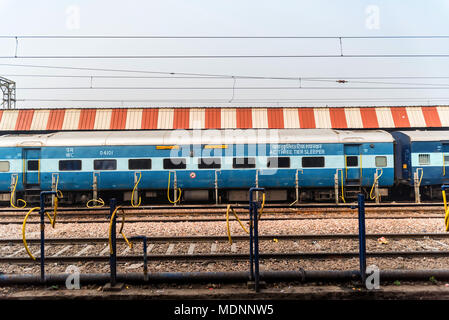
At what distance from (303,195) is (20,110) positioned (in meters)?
19.4

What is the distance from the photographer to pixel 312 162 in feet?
45.5

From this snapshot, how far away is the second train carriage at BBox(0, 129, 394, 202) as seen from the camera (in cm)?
1385

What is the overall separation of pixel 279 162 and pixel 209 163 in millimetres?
3221

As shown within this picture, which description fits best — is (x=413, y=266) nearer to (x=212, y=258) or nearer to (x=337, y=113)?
(x=212, y=258)

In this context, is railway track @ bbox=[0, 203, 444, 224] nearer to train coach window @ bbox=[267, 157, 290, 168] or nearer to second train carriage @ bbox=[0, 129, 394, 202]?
second train carriage @ bbox=[0, 129, 394, 202]

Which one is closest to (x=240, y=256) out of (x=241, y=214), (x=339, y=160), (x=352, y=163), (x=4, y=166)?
(x=241, y=214)

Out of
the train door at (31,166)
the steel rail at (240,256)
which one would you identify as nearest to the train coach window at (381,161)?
the steel rail at (240,256)

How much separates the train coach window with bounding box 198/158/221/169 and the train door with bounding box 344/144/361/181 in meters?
5.91


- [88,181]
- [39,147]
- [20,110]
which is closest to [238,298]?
[88,181]

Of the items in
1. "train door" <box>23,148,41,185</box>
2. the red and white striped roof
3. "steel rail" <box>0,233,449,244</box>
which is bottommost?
"steel rail" <box>0,233,449,244</box>

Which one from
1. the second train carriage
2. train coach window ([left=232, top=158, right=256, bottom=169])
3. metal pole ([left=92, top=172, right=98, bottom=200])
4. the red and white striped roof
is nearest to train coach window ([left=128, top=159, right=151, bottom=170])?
the second train carriage

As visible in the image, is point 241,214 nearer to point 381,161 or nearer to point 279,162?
point 279,162

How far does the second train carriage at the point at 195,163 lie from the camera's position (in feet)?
45.4

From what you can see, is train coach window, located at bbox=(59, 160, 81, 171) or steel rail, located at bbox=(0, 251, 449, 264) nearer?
steel rail, located at bbox=(0, 251, 449, 264)
